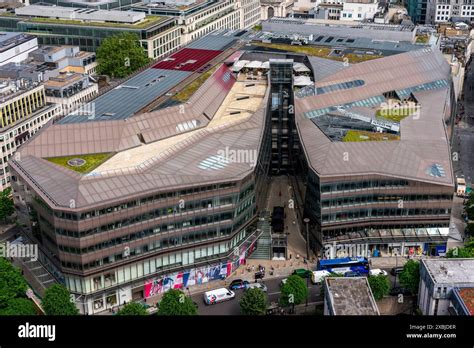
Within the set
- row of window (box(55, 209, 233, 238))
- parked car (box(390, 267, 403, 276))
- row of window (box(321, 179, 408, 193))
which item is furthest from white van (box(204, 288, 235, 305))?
parked car (box(390, 267, 403, 276))

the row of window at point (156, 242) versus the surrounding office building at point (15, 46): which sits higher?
the surrounding office building at point (15, 46)

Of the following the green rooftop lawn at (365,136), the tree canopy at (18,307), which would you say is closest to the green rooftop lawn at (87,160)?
the tree canopy at (18,307)

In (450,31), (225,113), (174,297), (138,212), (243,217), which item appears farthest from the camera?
(450,31)

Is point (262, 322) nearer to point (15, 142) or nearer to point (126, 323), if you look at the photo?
point (126, 323)

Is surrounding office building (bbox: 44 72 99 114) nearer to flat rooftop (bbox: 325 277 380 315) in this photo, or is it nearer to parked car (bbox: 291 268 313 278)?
parked car (bbox: 291 268 313 278)

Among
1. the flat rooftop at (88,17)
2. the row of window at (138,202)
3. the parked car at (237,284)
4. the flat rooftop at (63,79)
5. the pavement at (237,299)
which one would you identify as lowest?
the pavement at (237,299)

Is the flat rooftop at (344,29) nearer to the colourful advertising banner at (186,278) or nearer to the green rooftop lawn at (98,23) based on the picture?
the green rooftop lawn at (98,23)

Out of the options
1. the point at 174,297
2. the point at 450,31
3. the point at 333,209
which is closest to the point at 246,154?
the point at 333,209
